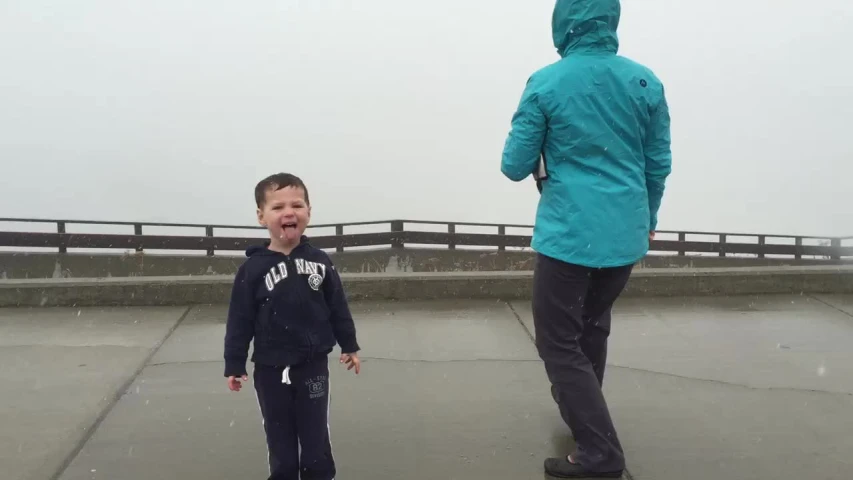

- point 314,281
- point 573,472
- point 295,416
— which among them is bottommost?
point 573,472

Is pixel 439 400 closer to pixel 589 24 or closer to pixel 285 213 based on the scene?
pixel 285 213

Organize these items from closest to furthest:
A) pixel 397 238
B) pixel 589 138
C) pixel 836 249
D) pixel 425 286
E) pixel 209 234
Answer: pixel 589 138, pixel 425 286, pixel 397 238, pixel 209 234, pixel 836 249

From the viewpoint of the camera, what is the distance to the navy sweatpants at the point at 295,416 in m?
2.34

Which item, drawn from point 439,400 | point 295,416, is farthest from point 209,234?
point 295,416

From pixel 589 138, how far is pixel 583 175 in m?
0.13

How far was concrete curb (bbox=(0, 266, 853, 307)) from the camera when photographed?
17.8ft

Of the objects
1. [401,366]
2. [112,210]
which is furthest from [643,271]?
[112,210]

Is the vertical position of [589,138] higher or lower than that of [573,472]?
higher

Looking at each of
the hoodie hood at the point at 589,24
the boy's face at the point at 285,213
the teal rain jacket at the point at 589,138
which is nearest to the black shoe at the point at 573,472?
the teal rain jacket at the point at 589,138

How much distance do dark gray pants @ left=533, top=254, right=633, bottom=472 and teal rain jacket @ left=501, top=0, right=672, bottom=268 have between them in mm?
93

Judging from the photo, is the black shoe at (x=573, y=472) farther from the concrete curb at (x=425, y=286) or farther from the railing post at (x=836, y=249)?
the railing post at (x=836, y=249)

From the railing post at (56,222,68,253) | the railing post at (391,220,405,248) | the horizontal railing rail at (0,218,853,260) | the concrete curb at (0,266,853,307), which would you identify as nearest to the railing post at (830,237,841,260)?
the horizontal railing rail at (0,218,853,260)

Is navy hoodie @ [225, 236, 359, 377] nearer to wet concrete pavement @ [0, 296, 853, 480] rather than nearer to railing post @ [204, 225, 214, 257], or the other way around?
wet concrete pavement @ [0, 296, 853, 480]

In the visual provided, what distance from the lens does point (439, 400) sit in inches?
134
